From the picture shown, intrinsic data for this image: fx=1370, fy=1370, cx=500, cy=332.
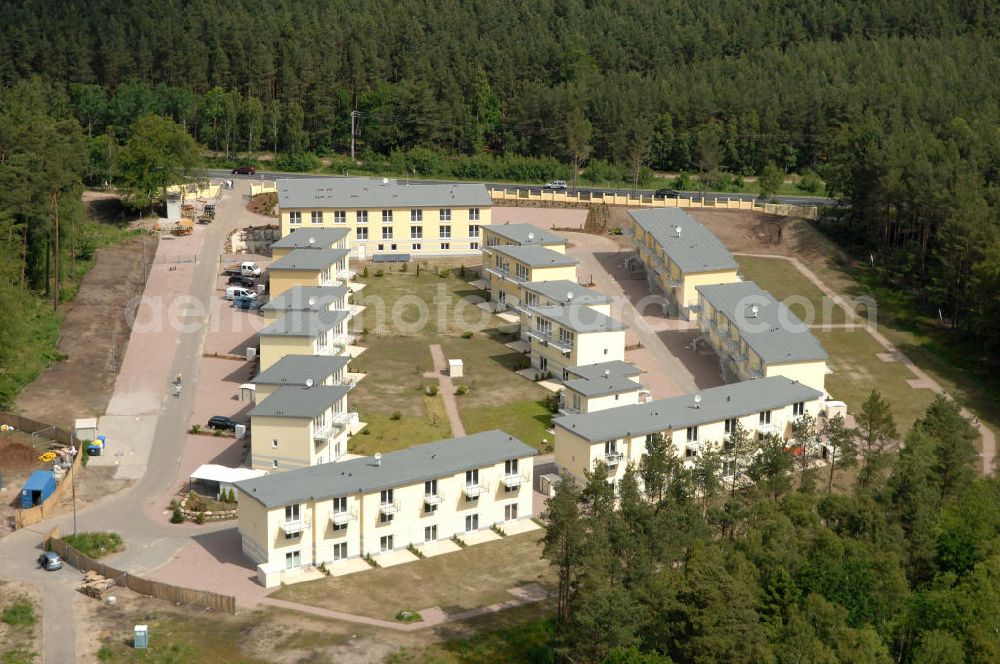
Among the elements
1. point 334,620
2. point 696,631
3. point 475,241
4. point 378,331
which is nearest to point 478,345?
point 378,331

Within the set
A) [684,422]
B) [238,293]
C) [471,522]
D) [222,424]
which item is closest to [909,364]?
[684,422]

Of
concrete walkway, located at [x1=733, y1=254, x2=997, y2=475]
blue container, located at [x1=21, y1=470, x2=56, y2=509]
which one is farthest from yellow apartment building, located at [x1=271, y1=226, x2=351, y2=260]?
blue container, located at [x1=21, y1=470, x2=56, y2=509]

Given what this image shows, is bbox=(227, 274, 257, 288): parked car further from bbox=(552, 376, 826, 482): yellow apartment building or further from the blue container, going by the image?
bbox=(552, 376, 826, 482): yellow apartment building

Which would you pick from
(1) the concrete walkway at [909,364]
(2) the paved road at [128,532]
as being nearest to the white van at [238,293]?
(2) the paved road at [128,532]

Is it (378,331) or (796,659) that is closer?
(796,659)

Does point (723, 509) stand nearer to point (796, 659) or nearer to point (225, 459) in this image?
point (796, 659)

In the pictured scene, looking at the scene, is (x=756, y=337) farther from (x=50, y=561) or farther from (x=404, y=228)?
(x=50, y=561)
